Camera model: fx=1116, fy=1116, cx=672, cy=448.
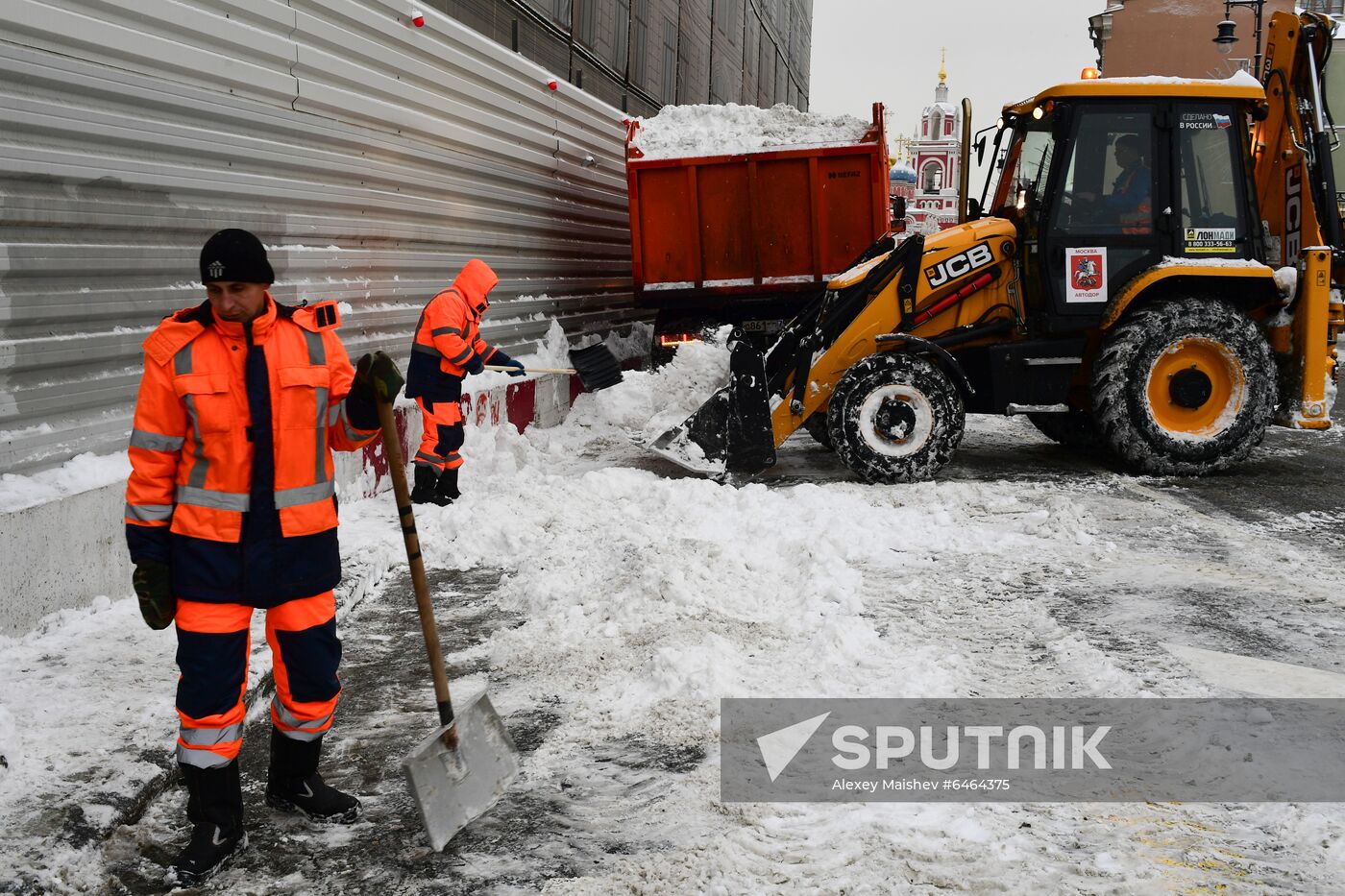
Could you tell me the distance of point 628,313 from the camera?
1524 centimetres

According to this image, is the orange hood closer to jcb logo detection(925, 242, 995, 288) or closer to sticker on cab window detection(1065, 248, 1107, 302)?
jcb logo detection(925, 242, 995, 288)

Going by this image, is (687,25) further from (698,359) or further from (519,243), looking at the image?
(698,359)

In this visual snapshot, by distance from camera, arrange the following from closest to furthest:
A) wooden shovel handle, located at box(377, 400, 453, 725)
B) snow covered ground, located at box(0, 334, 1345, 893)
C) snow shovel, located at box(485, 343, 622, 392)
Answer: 1. snow covered ground, located at box(0, 334, 1345, 893)
2. wooden shovel handle, located at box(377, 400, 453, 725)
3. snow shovel, located at box(485, 343, 622, 392)

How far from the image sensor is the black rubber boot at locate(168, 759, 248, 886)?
296cm

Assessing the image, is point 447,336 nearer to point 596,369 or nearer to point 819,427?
point 596,369

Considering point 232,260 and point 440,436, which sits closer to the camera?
point 232,260

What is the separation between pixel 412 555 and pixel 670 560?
2318 millimetres

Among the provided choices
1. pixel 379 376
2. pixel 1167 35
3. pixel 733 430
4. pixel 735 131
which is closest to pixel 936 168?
pixel 1167 35

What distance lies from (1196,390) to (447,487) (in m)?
5.30

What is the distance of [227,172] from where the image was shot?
6.20 meters

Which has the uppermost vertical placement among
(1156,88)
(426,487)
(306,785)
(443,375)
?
(1156,88)

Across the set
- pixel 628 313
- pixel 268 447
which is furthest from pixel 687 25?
pixel 268 447

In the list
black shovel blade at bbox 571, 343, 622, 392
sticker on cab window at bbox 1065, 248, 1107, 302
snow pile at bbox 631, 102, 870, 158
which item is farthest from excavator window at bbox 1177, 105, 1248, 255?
black shovel blade at bbox 571, 343, 622, 392

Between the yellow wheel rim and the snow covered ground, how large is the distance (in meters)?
0.47
